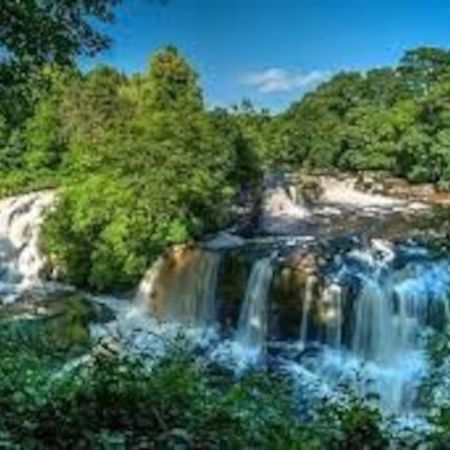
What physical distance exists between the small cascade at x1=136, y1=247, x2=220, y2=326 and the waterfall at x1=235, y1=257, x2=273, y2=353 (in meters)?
0.85

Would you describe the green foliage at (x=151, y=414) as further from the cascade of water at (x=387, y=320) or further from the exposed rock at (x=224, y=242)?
the exposed rock at (x=224, y=242)

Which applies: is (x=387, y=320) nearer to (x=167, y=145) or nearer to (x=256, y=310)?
(x=256, y=310)

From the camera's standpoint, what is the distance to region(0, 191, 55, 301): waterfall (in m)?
25.8

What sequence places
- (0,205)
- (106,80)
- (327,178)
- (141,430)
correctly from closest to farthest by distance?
(141,430) < (0,205) < (327,178) < (106,80)

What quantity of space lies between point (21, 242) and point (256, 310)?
8895mm

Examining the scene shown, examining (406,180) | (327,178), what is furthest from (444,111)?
(327,178)

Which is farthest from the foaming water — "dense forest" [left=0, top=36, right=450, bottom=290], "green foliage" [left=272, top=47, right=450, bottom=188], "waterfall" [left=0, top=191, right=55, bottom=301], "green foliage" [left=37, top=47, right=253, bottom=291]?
"green foliage" [left=272, top=47, right=450, bottom=188]

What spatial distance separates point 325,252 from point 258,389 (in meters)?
14.4

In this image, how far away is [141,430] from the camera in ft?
20.3

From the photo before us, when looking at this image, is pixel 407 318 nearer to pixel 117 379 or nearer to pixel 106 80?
pixel 117 379

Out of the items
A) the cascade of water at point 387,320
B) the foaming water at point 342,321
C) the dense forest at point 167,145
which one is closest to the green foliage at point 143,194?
the dense forest at point 167,145

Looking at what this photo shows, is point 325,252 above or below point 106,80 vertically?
below

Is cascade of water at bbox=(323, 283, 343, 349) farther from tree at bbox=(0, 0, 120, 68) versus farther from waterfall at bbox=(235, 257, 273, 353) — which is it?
tree at bbox=(0, 0, 120, 68)

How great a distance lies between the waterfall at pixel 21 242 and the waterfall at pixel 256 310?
581 cm
